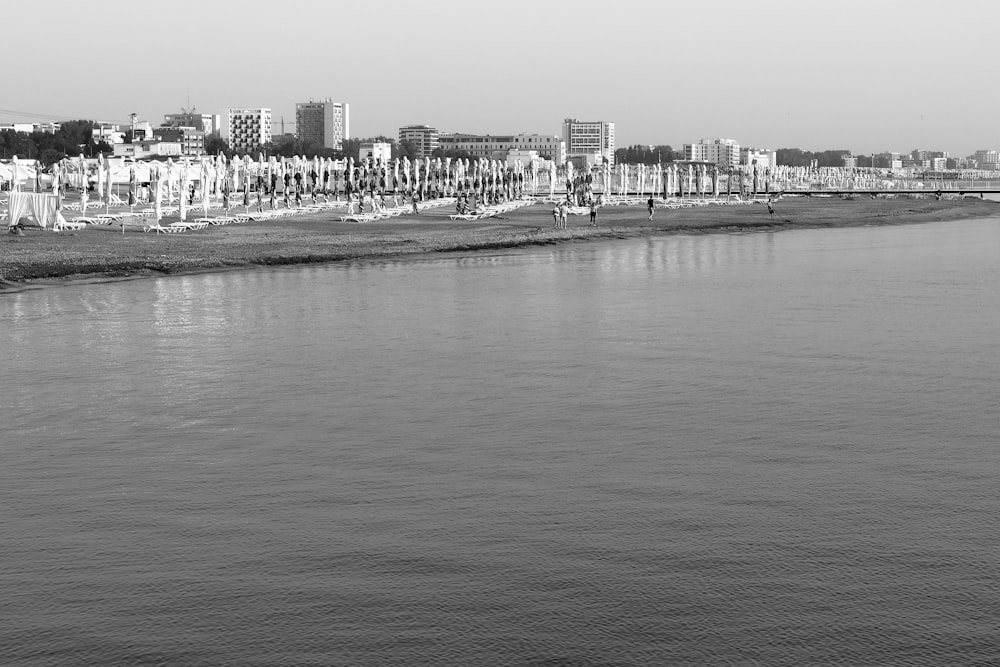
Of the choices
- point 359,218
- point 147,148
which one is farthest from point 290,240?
point 147,148

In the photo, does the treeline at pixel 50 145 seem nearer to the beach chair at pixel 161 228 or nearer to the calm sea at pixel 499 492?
the beach chair at pixel 161 228

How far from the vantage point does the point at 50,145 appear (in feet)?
495

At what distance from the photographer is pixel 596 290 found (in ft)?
90.4

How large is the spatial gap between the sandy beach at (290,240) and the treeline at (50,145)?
77777 mm

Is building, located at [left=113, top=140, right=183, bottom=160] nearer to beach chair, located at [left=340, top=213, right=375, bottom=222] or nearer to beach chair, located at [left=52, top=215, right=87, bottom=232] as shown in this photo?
beach chair, located at [left=340, top=213, right=375, bottom=222]

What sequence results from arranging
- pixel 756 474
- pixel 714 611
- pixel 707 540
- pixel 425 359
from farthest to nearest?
pixel 425 359 < pixel 756 474 < pixel 707 540 < pixel 714 611

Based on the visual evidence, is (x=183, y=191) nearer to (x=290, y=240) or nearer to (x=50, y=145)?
(x=290, y=240)

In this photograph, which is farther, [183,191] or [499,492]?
[183,191]

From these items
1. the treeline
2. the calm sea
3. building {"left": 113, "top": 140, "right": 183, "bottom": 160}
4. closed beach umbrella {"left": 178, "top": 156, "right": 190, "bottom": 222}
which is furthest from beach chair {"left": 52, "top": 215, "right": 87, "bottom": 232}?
building {"left": 113, "top": 140, "right": 183, "bottom": 160}

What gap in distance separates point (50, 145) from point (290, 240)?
117252 millimetres

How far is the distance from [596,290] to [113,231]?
84.6ft

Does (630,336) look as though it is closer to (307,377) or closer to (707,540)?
(307,377)

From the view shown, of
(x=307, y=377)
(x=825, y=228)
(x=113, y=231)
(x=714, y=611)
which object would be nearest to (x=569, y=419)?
(x=307, y=377)

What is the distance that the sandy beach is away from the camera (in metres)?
31.6
